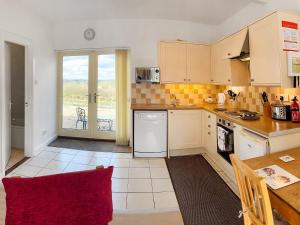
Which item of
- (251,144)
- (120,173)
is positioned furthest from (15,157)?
(251,144)

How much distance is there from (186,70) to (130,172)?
2089 mm

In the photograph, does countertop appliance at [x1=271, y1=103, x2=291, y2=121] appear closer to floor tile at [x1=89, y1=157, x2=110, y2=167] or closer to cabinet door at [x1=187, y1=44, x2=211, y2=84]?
cabinet door at [x1=187, y1=44, x2=211, y2=84]

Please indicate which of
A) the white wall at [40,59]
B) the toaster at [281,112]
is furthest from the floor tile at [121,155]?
the toaster at [281,112]

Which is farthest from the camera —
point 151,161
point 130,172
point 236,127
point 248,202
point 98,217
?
point 151,161

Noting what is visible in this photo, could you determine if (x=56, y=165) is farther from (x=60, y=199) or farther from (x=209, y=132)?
(x=209, y=132)

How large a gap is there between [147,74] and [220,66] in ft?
4.24

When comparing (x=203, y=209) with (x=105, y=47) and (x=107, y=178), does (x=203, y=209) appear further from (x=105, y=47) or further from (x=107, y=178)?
(x=105, y=47)

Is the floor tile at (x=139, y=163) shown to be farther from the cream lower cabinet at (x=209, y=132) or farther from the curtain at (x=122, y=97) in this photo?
the cream lower cabinet at (x=209, y=132)

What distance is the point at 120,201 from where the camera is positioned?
221cm

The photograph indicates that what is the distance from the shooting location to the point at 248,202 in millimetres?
1147

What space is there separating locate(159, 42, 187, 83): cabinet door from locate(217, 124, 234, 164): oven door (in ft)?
4.13

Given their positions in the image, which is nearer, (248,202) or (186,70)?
(248,202)

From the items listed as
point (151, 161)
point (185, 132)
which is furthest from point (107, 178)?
point (185, 132)

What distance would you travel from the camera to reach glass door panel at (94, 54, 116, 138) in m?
4.23
